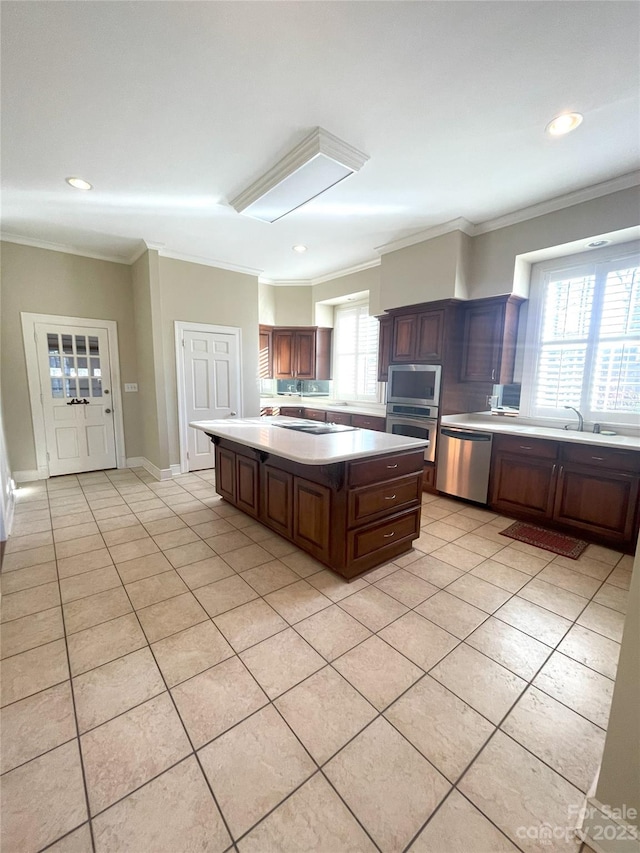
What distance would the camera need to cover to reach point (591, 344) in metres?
3.29

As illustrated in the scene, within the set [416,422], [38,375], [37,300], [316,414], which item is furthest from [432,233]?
[38,375]

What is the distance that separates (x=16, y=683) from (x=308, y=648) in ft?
4.44

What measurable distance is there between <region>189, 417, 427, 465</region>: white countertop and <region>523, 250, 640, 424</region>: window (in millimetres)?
2002

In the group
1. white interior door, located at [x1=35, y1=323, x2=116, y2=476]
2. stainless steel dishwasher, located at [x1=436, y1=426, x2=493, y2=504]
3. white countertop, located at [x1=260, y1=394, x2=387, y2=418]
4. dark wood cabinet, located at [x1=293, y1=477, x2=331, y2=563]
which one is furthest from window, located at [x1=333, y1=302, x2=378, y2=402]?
white interior door, located at [x1=35, y1=323, x2=116, y2=476]

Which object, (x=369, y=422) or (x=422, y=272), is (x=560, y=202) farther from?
(x=369, y=422)

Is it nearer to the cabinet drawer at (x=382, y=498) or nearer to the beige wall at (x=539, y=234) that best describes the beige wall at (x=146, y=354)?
the cabinet drawer at (x=382, y=498)

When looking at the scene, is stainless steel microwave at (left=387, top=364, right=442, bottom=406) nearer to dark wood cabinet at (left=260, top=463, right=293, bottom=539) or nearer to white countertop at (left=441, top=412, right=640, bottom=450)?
white countertop at (left=441, top=412, right=640, bottom=450)

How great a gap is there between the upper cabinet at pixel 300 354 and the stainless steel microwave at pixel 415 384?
77.4 inches

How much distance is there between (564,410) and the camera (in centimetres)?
352

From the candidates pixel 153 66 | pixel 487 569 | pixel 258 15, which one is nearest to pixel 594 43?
pixel 258 15

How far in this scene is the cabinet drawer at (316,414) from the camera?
219 inches

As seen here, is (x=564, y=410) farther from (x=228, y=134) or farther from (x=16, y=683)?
(x=16, y=683)

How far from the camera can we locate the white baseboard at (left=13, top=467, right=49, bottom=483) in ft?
14.2

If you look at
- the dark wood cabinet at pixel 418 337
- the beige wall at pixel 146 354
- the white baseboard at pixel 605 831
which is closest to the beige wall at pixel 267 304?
the beige wall at pixel 146 354
